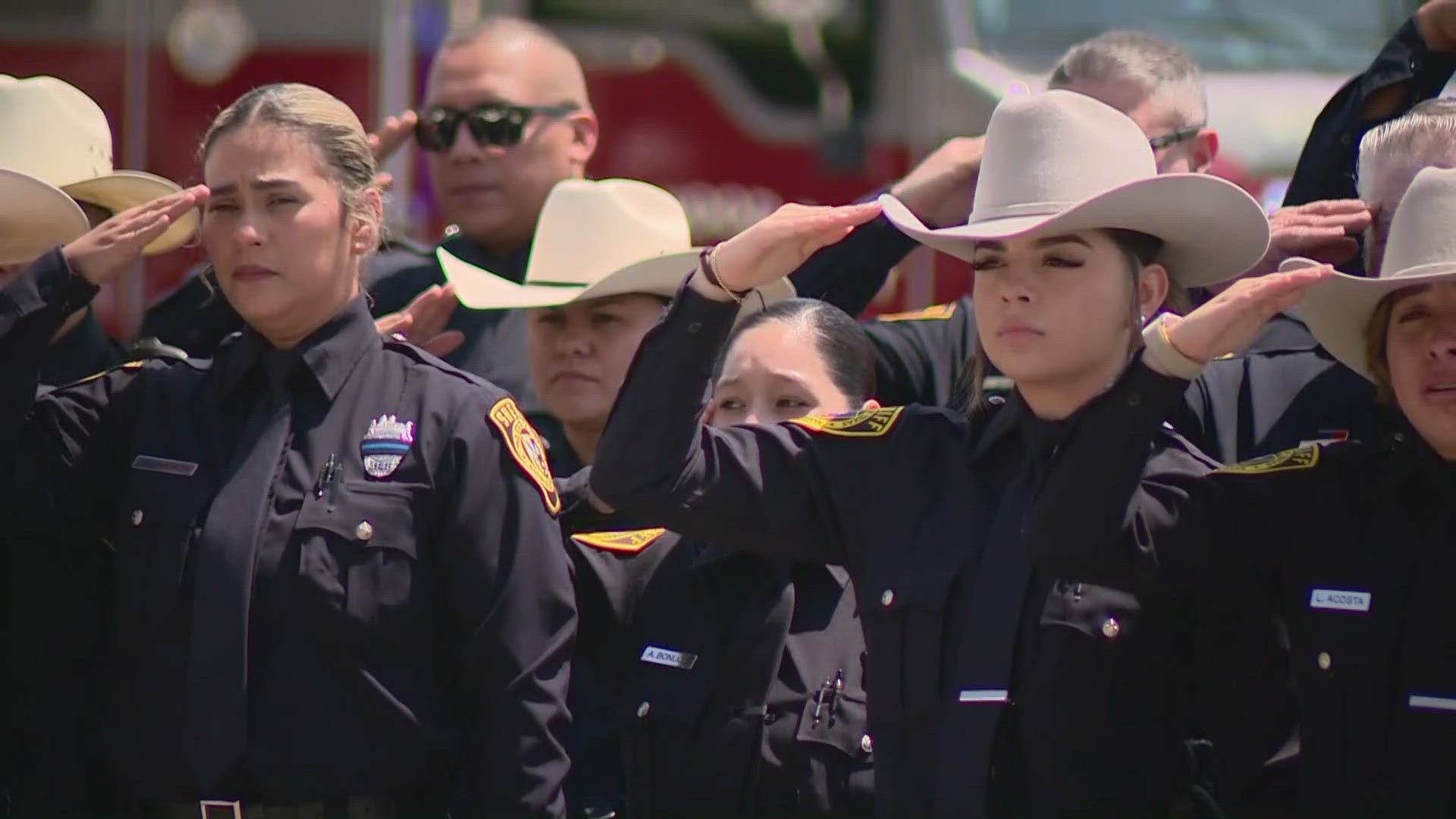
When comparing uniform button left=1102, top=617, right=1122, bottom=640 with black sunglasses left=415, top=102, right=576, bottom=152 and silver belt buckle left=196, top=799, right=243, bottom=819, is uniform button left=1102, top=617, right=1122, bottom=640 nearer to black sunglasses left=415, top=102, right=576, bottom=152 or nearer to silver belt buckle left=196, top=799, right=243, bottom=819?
silver belt buckle left=196, top=799, right=243, bottom=819

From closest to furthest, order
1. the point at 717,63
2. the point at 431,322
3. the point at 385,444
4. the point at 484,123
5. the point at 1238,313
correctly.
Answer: the point at 1238,313, the point at 385,444, the point at 431,322, the point at 484,123, the point at 717,63

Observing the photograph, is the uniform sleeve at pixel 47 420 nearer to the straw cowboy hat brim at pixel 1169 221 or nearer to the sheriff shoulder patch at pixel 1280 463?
the straw cowboy hat brim at pixel 1169 221

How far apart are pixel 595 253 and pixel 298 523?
137cm

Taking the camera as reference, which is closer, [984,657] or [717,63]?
[984,657]

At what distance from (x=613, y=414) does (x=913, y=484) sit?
Result: 0.50m

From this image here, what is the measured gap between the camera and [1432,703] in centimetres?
322

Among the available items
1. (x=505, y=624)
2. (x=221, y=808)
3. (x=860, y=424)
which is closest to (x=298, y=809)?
(x=221, y=808)

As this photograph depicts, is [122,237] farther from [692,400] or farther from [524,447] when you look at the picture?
[692,400]

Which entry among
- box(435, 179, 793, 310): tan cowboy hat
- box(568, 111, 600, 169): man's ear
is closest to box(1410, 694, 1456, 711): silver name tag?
box(435, 179, 793, 310): tan cowboy hat

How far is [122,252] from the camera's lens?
153 inches

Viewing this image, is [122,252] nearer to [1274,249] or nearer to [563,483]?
[563,483]

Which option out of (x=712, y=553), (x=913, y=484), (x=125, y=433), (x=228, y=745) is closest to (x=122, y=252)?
(x=125, y=433)

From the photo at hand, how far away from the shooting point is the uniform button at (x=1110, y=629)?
10.8 feet

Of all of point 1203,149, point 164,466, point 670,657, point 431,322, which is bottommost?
point 670,657
